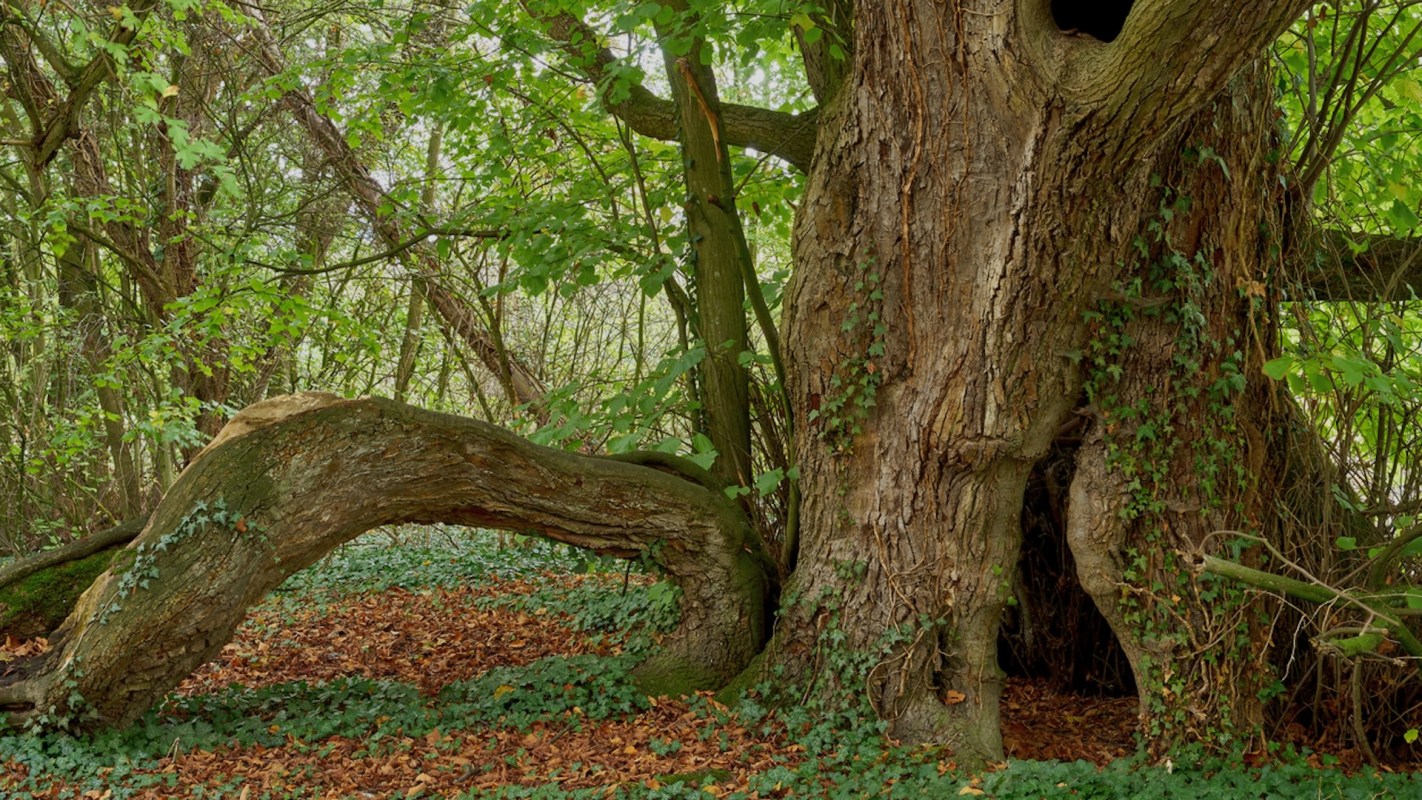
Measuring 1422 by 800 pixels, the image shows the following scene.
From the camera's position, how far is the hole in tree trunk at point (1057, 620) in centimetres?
601

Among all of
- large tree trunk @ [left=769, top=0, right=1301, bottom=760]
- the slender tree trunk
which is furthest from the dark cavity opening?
the slender tree trunk

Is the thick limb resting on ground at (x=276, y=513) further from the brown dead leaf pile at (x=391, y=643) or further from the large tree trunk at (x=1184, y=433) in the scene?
the large tree trunk at (x=1184, y=433)

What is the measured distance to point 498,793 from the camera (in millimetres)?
4273

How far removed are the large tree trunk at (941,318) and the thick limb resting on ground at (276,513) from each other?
1110mm

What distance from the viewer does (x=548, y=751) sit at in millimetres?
4902

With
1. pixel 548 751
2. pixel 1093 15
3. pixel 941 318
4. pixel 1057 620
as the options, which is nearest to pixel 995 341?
pixel 941 318

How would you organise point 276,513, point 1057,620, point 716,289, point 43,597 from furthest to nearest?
point 716,289
point 1057,620
point 43,597
point 276,513

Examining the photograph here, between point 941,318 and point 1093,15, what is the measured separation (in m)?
1.39

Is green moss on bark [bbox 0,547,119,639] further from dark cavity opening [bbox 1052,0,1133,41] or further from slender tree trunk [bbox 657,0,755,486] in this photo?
dark cavity opening [bbox 1052,0,1133,41]

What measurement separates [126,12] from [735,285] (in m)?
4.06

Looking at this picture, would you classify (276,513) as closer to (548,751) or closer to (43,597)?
(548,751)

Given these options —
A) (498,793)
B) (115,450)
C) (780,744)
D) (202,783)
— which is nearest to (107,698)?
(202,783)

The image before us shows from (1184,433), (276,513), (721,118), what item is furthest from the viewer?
(721,118)

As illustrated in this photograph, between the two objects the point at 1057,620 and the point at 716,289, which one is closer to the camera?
the point at 1057,620
